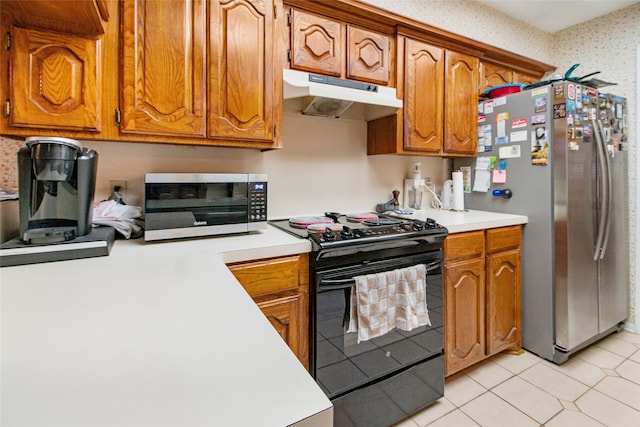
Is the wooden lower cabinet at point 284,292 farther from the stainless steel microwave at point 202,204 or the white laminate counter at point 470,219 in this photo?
the white laminate counter at point 470,219

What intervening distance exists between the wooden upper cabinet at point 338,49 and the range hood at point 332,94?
9 cm

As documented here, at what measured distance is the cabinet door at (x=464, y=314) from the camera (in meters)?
1.74

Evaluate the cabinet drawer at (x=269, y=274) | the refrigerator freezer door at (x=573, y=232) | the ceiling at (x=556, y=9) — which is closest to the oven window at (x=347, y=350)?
the cabinet drawer at (x=269, y=274)

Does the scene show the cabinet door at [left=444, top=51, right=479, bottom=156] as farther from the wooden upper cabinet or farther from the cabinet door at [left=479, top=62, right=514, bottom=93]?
the wooden upper cabinet

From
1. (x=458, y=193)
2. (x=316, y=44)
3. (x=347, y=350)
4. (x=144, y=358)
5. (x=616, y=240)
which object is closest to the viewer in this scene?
(x=144, y=358)

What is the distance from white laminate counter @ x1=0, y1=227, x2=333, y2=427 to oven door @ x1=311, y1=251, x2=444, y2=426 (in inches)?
25.4

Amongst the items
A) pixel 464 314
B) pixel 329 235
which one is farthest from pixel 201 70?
pixel 464 314

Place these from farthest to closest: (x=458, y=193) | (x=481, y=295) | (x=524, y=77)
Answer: (x=524, y=77) → (x=458, y=193) → (x=481, y=295)

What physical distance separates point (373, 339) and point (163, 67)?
150 cm

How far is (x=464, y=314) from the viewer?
180 centimetres

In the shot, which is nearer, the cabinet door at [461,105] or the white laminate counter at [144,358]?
the white laminate counter at [144,358]

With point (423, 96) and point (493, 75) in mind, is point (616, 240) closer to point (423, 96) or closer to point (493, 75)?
point (493, 75)

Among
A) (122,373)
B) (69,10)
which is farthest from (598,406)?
(69,10)

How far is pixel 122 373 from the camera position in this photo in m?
0.41
